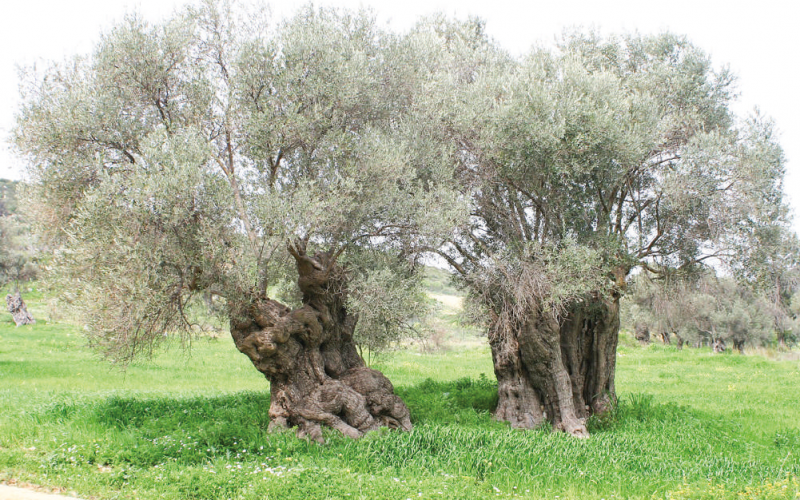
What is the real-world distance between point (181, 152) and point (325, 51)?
12.2 ft

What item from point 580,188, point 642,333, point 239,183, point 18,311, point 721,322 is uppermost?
point 580,188

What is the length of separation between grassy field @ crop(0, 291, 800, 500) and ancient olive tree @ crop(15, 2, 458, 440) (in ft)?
5.01

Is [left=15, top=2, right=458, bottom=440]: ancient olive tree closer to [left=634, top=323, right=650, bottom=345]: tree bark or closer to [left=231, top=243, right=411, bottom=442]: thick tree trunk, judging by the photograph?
[left=231, top=243, right=411, bottom=442]: thick tree trunk

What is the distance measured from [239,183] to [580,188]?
7.90 meters

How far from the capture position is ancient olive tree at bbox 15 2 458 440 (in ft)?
30.9

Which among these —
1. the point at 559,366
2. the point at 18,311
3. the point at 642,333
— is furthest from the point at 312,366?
the point at 642,333

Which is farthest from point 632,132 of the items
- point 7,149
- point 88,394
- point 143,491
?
point 88,394

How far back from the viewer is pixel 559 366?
1322 cm

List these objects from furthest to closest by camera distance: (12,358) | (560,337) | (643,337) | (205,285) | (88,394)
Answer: (643,337) → (12,358) → (88,394) → (560,337) → (205,285)

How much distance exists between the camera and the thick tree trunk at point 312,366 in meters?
11.2

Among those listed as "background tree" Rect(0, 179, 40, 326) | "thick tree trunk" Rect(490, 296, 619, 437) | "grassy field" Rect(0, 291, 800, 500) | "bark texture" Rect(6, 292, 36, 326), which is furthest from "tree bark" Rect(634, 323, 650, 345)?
"background tree" Rect(0, 179, 40, 326)

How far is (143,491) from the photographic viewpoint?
801cm

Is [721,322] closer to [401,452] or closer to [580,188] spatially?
[580,188]

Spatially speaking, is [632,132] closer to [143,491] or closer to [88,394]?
[143,491]
